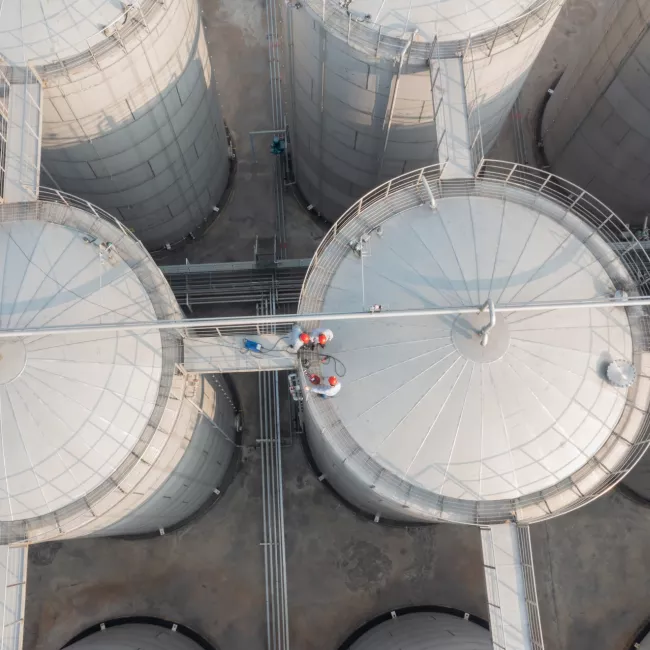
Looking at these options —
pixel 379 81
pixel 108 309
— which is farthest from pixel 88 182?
pixel 379 81

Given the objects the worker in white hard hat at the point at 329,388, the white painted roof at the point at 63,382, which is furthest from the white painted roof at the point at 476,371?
the white painted roof at the point at 63,382

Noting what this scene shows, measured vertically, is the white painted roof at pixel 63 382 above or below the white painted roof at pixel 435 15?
below

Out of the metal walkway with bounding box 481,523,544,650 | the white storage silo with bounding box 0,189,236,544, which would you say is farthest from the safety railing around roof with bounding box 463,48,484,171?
the metal walkway with bounding box 481,523,544,650

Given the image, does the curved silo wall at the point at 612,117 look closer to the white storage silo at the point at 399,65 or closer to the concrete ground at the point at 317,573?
the white storage silo at the point at 399,65

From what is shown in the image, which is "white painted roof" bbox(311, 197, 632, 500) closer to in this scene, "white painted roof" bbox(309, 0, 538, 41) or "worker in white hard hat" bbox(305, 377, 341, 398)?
"worker in white hard hat" bbox(305, 377, 341, 398)

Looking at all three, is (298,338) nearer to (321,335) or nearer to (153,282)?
(321,335)
